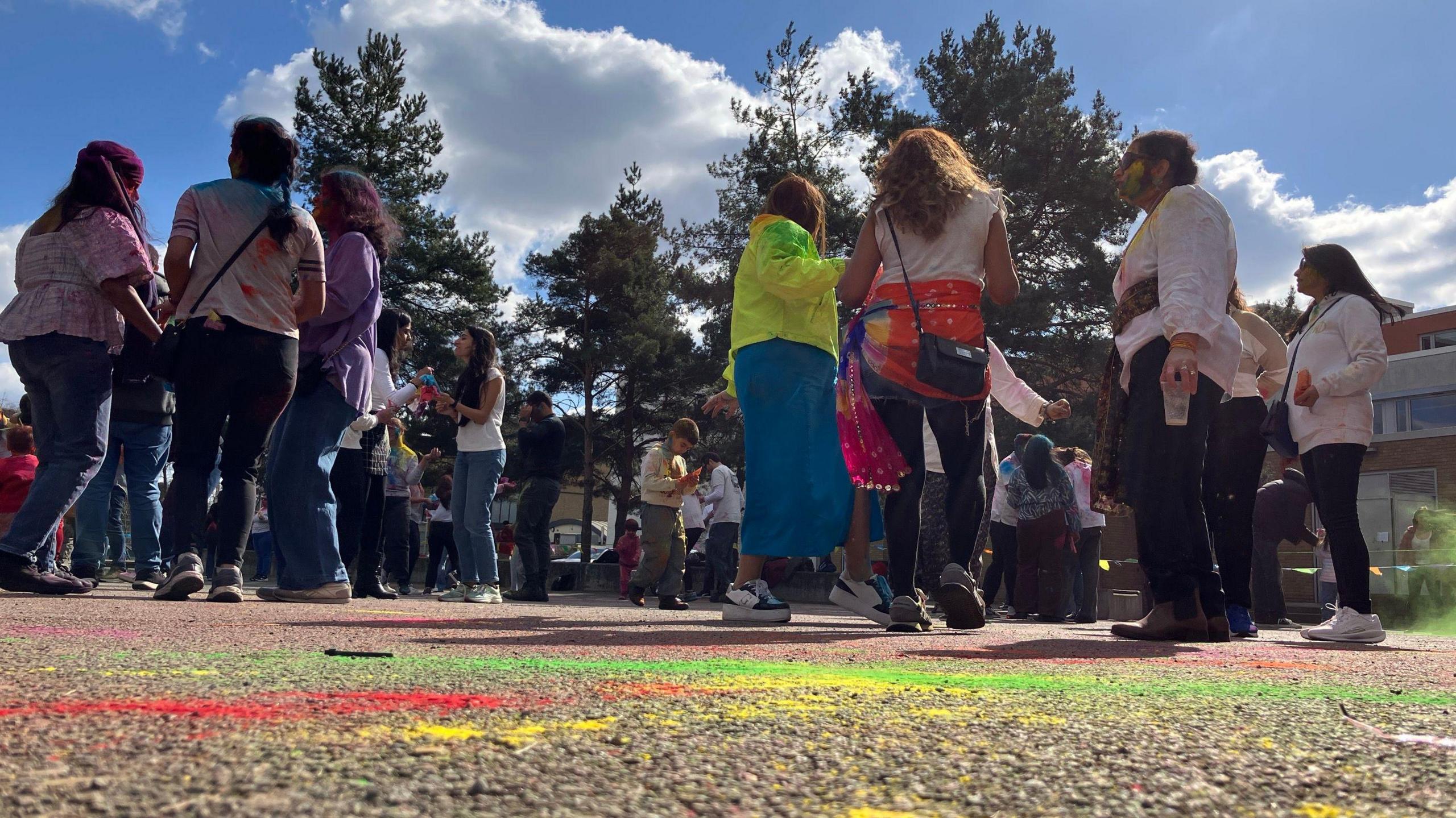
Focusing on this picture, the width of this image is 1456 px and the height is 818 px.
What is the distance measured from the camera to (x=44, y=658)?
2176mm

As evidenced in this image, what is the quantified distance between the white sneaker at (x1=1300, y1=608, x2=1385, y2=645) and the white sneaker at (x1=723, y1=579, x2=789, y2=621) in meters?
2.39

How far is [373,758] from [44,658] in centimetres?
139

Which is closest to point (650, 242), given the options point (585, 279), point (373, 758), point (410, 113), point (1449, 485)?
point (585, 279)

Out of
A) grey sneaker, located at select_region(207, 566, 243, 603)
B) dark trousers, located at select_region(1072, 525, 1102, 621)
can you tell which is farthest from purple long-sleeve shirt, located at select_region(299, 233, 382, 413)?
dark trousers, located at select_region(1072, 525, 1102, 621)

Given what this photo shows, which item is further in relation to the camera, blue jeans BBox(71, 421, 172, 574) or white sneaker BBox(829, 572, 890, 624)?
blue jeans BBox(71, 421, 172, 574)

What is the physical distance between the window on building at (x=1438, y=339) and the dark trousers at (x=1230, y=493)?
4482 centimetres

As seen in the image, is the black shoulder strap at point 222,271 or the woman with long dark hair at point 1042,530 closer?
the black shoulder strap at point 222,271

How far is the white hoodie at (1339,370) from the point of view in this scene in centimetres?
486

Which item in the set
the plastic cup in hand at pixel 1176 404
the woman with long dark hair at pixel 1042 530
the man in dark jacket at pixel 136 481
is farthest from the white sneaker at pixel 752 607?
the woman with long dark hair at pixel 1042 530

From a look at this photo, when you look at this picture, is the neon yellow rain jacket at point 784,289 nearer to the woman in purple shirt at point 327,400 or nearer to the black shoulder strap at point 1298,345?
the woman in purple shirt at point 327,400

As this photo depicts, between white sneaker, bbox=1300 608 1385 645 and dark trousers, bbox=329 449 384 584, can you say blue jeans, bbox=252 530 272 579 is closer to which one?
dark trousers, bbox=329 449 384 584

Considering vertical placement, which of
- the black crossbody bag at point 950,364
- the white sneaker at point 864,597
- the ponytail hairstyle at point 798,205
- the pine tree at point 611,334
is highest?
the pine tree at point 611,334

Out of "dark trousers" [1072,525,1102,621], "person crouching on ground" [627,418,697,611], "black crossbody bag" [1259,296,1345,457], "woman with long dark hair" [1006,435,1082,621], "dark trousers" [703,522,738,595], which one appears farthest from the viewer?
"dark trousers" [703,522,738,595]

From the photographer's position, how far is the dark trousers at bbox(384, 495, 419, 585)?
10.3 meters
